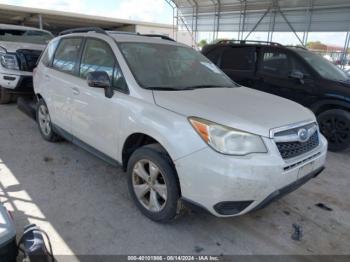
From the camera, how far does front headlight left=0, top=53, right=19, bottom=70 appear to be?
20.4 ft

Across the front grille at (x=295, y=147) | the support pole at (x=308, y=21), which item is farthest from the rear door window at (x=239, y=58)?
the support pole at (x=308, y=21)

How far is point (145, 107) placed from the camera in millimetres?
2748

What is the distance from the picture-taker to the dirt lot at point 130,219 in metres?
2.59

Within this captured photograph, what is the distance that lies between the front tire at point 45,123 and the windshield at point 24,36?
11.2ft

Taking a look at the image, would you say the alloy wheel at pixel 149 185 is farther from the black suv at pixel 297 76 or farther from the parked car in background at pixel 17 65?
the parked car in background at pixel 17 65

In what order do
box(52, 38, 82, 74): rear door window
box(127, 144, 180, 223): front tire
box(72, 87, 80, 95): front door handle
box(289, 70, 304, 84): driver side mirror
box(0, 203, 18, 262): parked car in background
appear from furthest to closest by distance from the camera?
1. box(289, 70, 304, 84): driver side mirror
2. box(52, 38, 82, 74): rear door window
3. box(72, 87, 80, 95): front door handle
4. box(127, 144, 180, 223): front tire
5. box(0, 203, 18, 262): parked car in background

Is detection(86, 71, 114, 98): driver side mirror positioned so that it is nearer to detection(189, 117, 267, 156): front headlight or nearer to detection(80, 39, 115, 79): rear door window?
detection(80, 39, 115, 79): rear door window

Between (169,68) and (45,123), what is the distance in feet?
8.27

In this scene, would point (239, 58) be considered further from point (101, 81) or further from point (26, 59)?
point (26, 59)

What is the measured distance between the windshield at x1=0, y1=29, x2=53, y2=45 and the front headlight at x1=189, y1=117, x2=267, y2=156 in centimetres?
663

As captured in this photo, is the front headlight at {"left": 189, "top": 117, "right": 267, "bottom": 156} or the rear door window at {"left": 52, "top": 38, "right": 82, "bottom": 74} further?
the rear door window at {"left": 52, "top": 38, "right": 82, "bottom": 74}

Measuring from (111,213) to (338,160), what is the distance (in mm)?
3727

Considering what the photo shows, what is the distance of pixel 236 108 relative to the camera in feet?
8.56

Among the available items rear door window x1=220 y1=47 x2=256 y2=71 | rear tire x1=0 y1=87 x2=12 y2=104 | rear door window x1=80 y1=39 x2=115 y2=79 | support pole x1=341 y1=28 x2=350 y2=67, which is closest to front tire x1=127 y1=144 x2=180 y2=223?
rear door window x1=80 y1=39 x2=115 y2=79
